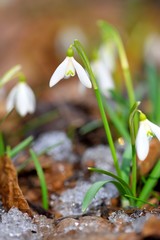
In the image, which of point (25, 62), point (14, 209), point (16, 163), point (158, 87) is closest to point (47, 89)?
point (25, 62)

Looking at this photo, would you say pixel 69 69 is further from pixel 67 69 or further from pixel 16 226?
pixel 16 226

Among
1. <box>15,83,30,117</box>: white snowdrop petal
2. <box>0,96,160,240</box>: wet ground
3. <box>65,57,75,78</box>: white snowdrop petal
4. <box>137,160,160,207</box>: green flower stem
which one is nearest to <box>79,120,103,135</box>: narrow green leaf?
<box>0,96,160,240</box>: wet ground

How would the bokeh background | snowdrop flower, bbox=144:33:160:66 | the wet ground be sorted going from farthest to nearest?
snowdrop flower, bbox=144:33:160:66, the bokeh background, the wet ground

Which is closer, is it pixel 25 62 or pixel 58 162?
pixel 58 162

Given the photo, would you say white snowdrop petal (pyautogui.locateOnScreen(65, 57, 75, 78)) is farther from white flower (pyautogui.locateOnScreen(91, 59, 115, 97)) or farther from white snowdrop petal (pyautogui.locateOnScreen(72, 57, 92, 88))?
white flower (pyautogui.locateOnScreen(91, 59, 115, 97))

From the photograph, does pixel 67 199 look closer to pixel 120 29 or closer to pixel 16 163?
pixel 16 163

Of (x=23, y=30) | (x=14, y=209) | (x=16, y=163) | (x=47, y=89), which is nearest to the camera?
(x=14, y=209)

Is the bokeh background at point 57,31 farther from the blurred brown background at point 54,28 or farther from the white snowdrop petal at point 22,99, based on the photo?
the white snowdrop petal at point 22,99

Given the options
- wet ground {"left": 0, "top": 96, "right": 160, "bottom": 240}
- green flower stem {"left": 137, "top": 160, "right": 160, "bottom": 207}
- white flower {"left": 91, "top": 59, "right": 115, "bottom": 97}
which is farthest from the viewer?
white flower {"left": 91, "top": 59, "right": 115, "bottom": 97}
